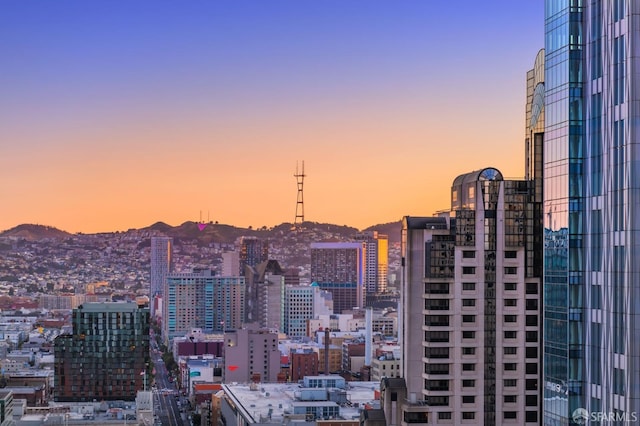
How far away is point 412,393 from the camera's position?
75.3 ft

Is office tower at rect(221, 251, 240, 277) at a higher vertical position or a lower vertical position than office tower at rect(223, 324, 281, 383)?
higher

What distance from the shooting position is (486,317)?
74.4ft

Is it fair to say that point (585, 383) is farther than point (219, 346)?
No

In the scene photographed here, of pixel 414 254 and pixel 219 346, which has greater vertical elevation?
pixel 414 254

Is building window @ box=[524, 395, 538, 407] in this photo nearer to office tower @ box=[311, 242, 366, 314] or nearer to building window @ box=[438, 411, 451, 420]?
building window @ box=[438, 411, 451, 420]

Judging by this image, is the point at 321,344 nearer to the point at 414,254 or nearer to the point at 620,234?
the point at 414,254

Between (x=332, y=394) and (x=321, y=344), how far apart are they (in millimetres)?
38717

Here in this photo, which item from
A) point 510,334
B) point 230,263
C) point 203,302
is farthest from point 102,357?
point 230,263

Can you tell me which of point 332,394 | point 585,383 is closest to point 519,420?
point 585,383

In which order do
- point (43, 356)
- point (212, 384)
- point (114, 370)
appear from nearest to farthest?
point (114, 370) → point (212, 384) → point (43, 356)

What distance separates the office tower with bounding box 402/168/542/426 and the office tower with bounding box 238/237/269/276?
9607 centimetres

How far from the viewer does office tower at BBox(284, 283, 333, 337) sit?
111500 millimetres

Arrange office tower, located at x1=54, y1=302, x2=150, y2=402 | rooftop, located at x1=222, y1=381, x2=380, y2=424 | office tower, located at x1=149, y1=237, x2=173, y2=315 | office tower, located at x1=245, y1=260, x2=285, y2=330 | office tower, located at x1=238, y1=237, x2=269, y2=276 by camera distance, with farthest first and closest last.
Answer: office tower, located at x1=149, y1=237, x2=173, y2=315 < office tower, located at x1=238, y1=237, x2=269, y2=276 < office tower, located at x1=245, y1=260, x2=285, y2=330 < office tower, located at x1=54, y1=302, x2=150, y2=402 < rooftop, located at x1=222, y1=381, x2=380, y2=424

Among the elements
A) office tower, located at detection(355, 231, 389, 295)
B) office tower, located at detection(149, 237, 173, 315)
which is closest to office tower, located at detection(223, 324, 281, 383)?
office tower, located at detection(355, 231, 389, 295)
